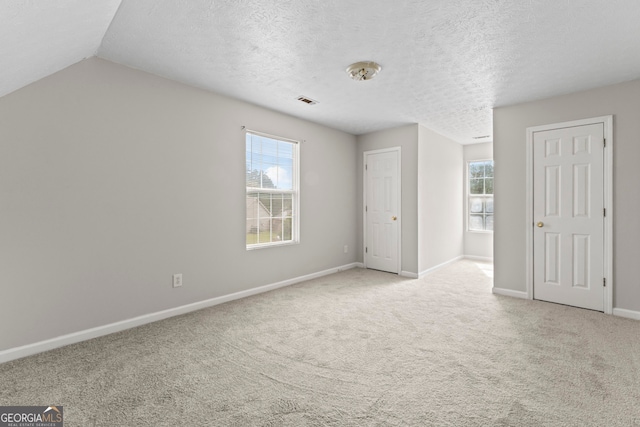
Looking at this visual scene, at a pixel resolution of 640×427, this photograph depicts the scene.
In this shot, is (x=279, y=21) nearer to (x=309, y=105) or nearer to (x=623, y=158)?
(x=309, y=105)

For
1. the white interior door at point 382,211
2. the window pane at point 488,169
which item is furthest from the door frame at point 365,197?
the window pane at point 488,169

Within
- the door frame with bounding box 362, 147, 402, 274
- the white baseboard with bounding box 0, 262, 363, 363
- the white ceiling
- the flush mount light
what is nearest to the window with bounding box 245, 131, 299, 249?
the white baseboard with bounding box 0, 262, 363, 363

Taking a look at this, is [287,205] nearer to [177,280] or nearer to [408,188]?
[177,280]

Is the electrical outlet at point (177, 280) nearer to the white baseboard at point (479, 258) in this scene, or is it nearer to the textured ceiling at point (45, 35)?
the textured ceiling at point (45, 35)

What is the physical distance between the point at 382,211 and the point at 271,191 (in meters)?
2.08

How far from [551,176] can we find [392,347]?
9.46 feet

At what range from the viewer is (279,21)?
2.13 metres

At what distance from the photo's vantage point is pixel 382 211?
17.2 feet

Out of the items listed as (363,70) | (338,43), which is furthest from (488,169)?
(338,43)

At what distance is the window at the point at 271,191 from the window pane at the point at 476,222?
4.12 meters

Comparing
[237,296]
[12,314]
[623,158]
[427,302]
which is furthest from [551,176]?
[12,314]

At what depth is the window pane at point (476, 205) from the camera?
6.39 metres

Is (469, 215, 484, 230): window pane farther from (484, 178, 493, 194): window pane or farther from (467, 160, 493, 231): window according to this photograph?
(484, 178, 493, 194): window pane

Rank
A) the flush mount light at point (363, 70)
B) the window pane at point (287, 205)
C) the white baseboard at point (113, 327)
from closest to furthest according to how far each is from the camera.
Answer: the white baseboard at point (113, 327) < the flush mount light at point (363, 70) < the window pane at point (287, 205)
